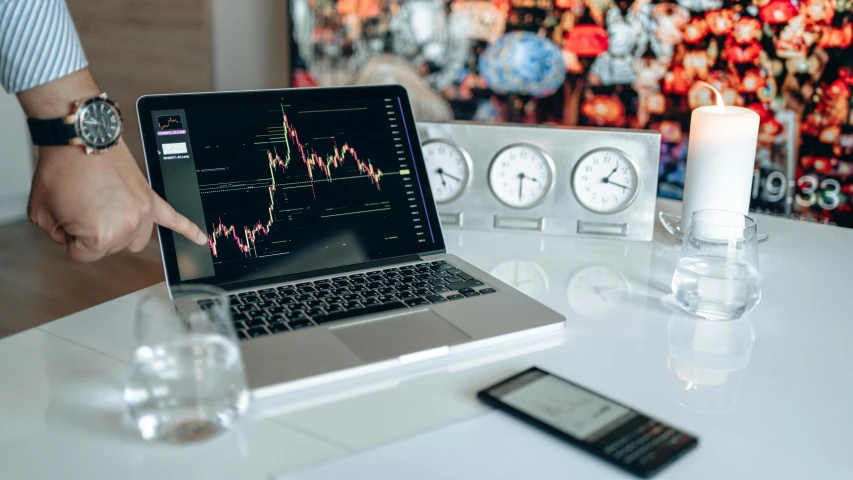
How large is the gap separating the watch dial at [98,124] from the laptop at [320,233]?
98mm

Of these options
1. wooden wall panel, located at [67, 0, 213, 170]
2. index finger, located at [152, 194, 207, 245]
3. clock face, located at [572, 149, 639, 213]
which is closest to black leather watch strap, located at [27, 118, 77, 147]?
index finger, located at [152, 194, 207, 245]

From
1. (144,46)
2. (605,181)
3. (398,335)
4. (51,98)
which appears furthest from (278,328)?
(144,46)

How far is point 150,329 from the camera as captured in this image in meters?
0.61

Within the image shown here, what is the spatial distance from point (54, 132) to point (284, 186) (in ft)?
0.94

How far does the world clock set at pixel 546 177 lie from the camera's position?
3.86ft

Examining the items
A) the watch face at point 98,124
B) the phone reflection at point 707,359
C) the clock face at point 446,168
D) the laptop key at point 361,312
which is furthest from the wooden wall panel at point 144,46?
the phone reflection at point 707,359

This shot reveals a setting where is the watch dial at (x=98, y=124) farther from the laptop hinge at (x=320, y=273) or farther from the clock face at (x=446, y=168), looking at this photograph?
the clock face at (x=446, y=168)

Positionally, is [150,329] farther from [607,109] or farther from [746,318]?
[607,109]

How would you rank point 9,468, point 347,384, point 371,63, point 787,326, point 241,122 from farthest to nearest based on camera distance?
point 371,63 → point 241,122 → point 787,326 → point 347,384 → point 9,468

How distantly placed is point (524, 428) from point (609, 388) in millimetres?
120

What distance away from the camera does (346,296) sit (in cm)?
90

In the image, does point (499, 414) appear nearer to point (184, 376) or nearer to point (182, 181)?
point (184, 376)

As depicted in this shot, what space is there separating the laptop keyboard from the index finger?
0.10 m

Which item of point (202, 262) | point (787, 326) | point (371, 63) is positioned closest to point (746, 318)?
point (787, 326)
